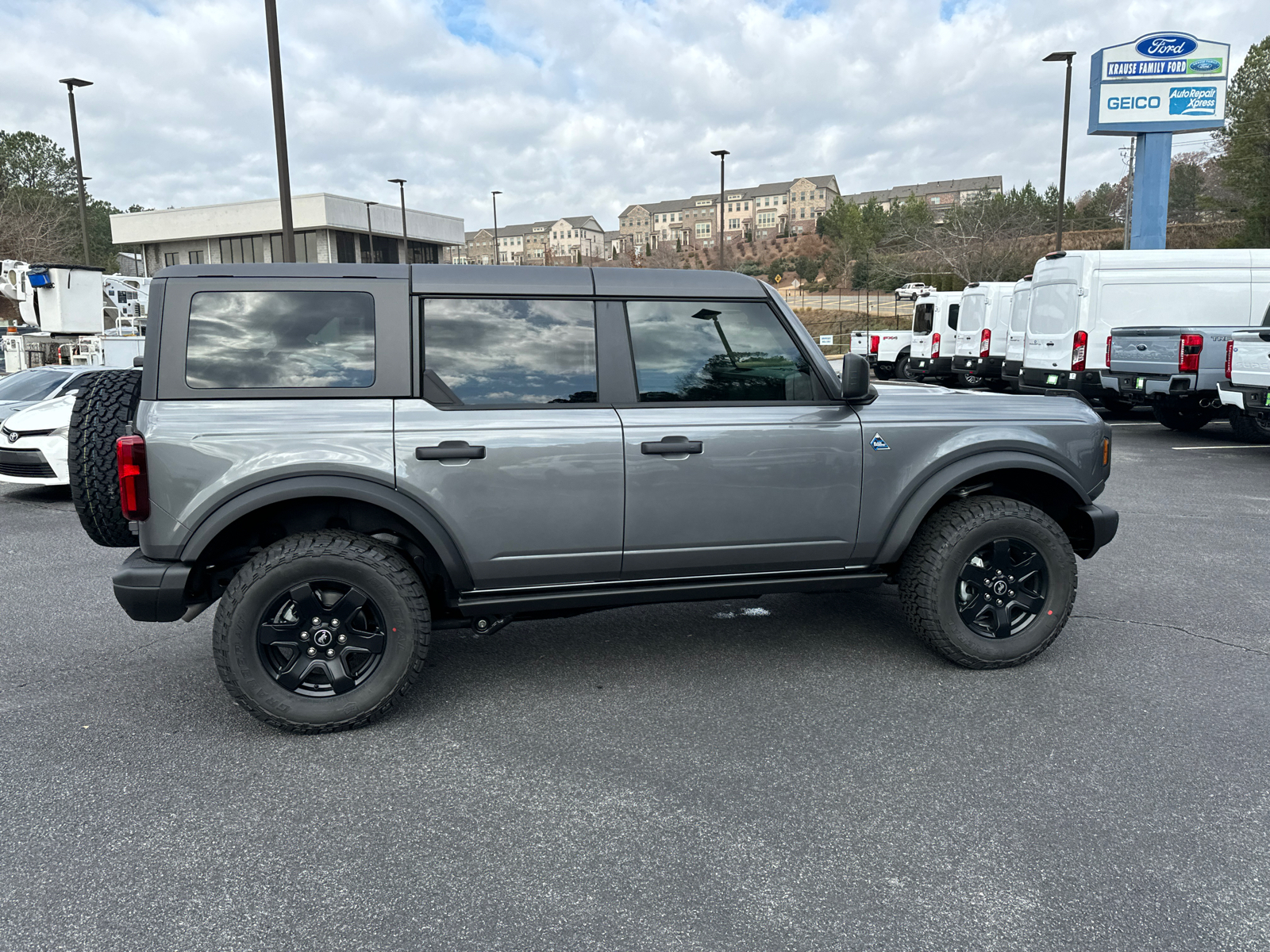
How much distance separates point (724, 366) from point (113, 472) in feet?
8.35

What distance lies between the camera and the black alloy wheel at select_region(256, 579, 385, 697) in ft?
11.8

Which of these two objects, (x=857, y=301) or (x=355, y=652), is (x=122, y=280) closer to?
(x=355, y=652)

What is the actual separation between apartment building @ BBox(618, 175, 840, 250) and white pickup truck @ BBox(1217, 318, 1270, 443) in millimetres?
134415

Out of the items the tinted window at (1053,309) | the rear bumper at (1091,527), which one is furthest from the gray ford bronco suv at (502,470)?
the tinted window at (1053,309)

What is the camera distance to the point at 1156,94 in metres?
22.2

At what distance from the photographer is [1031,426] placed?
4.27 meters

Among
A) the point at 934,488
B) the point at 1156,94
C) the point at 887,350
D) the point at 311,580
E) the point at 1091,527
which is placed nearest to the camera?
the point at 311,580

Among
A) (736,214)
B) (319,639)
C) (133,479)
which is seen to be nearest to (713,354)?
(319,639)

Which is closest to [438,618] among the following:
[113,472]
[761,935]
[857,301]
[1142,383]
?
[113,472]

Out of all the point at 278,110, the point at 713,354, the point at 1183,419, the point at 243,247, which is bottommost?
the point at 1183,419

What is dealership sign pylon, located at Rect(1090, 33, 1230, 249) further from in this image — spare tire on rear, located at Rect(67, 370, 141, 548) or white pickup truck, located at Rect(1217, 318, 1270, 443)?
spare tire on rear, located at Rect(67, 370, 141, 548)

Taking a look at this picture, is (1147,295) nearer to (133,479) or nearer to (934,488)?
(934,488)

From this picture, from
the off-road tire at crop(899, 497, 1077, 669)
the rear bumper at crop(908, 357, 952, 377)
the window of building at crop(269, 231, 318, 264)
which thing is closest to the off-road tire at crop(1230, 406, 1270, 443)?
the off-road tire at crop(899, 497, 1077, 669)

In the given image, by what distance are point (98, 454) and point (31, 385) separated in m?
8.17
